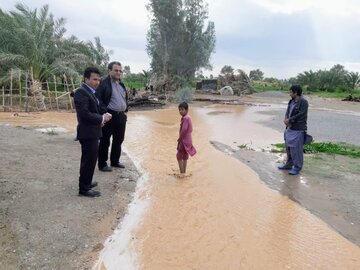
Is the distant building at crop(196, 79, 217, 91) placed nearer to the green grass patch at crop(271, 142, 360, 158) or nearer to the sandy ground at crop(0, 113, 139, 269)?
the green grass patch at crop(271, 142, 360, 158)

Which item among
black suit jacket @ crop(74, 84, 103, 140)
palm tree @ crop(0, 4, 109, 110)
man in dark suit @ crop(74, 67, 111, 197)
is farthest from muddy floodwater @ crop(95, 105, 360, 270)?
palm tree @ crop(0, 4, 109, 110)

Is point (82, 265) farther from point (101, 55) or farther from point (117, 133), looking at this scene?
point (101, 55)

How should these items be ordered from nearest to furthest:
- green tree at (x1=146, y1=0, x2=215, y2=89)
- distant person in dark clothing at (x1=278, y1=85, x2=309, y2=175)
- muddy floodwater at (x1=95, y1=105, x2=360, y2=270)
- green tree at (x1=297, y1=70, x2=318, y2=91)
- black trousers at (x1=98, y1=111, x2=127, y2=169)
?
muddy floodwater at (x1=95, y1=105, x2=360, y2=270)
black trousers at (x1=98, y1=111, x2=127, y2=169)
distant person in dark clothing at (x1=278, y1=85, x2=309, y2=175)
green tree at (x1=146, y1=0, x2=215, y2=89)
green tree at (x1=297, y1=70, x2=318, y2=91)

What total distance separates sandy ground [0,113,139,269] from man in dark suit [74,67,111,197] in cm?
49

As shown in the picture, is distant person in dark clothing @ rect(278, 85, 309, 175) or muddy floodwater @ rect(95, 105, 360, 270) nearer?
muddy floodwater @ rect(95, 105, 360, 270)

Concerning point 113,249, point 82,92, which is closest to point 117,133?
point 82,92

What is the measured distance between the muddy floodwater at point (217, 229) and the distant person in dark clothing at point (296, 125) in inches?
35.3

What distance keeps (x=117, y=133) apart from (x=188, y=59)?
1175 inches

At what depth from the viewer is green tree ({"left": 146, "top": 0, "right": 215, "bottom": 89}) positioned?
33719mm

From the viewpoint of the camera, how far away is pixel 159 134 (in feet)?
38.9

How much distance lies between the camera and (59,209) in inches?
174

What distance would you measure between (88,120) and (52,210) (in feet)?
3.91

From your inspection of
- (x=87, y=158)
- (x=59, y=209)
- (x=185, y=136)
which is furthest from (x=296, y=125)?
(x=59, y=209)

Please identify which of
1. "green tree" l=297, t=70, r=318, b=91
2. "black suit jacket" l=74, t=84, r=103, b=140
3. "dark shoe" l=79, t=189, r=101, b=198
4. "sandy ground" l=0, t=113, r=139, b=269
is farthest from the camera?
"green tree" l=297, t=70, r=318, b=91
